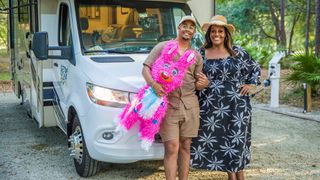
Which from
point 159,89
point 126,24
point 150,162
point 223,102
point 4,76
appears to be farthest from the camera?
point 4,76

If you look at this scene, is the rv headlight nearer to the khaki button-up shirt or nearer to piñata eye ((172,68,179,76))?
the khaki button-up shirt

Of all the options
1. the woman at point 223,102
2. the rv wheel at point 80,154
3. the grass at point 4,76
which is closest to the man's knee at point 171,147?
the woman at point 223,102

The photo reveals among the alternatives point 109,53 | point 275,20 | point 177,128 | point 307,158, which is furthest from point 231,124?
point 275,20

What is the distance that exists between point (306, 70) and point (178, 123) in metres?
6.49

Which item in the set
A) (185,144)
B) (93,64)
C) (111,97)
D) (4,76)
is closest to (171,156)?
(185,144)

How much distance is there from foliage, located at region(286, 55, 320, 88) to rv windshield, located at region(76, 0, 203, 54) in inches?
183

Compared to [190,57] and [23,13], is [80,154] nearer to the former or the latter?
[190,57]

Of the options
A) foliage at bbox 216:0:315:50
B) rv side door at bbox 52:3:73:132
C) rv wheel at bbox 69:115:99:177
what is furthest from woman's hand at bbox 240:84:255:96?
foliage at bbox 216:0:315:50

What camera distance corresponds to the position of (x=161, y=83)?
164 inches

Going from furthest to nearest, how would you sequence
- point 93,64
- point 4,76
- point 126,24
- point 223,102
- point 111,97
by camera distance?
point 4,76 < point 126,24 < point 93,64 < point 111,97 < point 223,102

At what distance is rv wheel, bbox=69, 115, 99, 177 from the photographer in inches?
198

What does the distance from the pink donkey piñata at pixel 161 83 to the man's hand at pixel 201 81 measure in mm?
140

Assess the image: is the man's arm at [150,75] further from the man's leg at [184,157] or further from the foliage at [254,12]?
the foliage at [254,12]

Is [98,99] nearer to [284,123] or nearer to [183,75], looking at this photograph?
[183,75]
